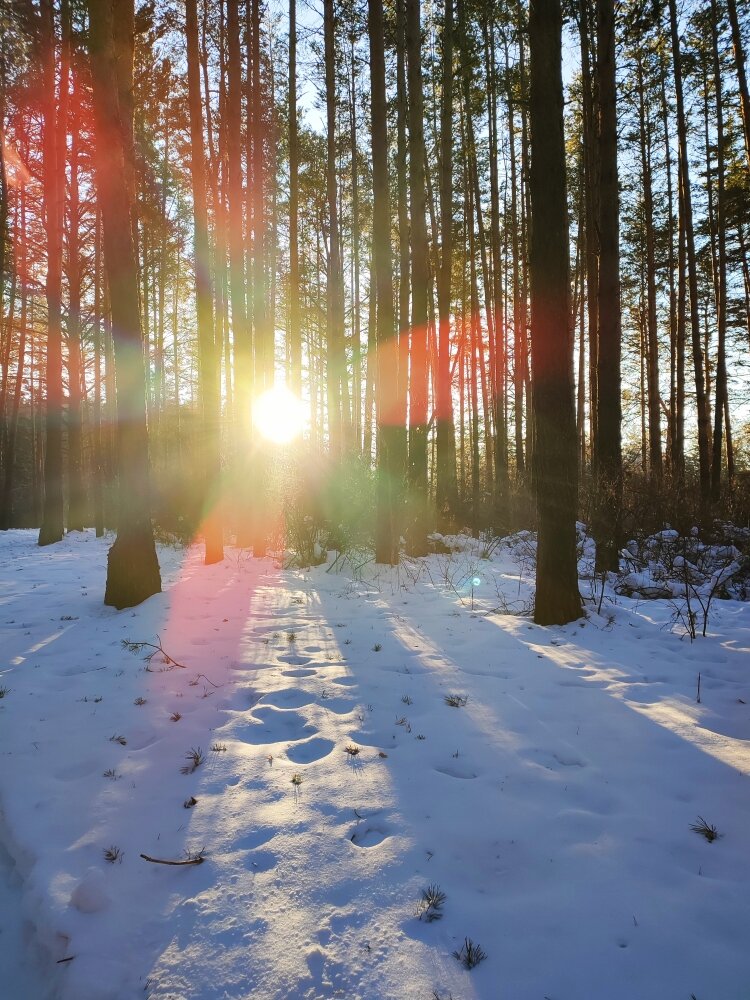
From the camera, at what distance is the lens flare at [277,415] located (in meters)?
11.1

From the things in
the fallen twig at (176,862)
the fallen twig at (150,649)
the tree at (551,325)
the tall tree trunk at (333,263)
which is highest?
the tall tree trunk at (333,263)

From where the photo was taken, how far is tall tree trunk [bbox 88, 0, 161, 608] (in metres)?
5.27

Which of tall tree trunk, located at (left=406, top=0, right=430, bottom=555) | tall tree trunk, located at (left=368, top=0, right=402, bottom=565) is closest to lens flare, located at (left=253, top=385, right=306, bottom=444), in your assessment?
tall tree trunk, located at (left=406, top=0, right=430, bottom=555)

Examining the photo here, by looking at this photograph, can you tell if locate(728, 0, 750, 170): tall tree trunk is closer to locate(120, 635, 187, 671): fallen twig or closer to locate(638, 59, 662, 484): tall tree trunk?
locate(638, 59, 662, 484): tall tree trunk

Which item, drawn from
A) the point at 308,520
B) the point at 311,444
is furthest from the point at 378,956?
the point at 311,444

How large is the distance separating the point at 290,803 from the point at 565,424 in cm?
371

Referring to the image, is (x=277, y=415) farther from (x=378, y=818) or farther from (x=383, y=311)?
(x=378, y=818)

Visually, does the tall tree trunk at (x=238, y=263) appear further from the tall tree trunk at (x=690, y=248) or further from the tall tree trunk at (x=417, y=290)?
the tall tree trunk at (x=690, y=248)

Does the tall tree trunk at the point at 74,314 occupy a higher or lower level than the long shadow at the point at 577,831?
higher

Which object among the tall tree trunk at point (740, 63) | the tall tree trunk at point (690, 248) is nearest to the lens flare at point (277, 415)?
the tall tree trunk at point (690, 248)

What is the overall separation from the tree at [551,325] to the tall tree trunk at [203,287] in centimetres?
498

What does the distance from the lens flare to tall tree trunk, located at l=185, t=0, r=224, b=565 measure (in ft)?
7.63

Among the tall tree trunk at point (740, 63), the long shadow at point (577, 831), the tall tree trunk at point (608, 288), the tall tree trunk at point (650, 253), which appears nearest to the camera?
the long shadow at point (577, 831)

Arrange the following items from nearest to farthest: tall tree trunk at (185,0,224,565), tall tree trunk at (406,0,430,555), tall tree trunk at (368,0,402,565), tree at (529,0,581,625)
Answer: tree at (529,0,581,625)
tall tree trunk at (368,0,402,565)
tall tree trunk at (185,0,224,565)
tall tree trunk at (406,0,430,555)
